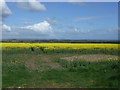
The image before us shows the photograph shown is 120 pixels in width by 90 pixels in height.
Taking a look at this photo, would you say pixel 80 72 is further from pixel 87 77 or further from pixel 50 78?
pixel 50 78

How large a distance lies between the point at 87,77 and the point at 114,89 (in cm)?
327

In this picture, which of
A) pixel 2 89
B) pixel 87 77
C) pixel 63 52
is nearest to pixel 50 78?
pixel 87 77

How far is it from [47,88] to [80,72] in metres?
4.60

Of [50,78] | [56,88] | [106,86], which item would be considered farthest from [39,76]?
[106,86]

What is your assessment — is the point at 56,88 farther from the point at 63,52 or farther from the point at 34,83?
the point at 63,52

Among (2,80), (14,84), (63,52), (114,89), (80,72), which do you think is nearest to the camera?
(114,89)

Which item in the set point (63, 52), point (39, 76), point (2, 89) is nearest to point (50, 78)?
point (39, 76)

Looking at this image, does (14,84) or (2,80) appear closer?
(14,84)

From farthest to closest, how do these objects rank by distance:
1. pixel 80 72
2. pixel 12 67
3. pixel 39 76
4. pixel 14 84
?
pixel 12 67
pixel 80 72
pixel 39 76
pixel 14 84

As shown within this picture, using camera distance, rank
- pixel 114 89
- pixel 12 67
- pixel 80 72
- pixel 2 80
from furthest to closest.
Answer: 1. pixel 12 67
2. pixel 80 72
3. pixel 2 80
4. pixel 114 89

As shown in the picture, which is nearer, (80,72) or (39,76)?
(39,76)

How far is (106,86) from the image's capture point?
376 inches

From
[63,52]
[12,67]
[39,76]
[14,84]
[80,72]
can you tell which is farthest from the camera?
[63,52]

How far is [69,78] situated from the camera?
1208 centimetres
